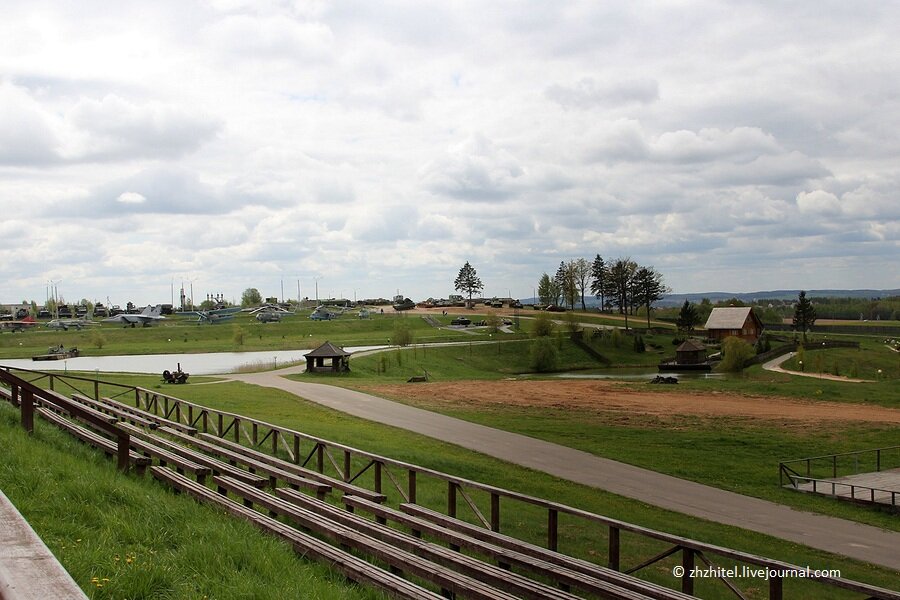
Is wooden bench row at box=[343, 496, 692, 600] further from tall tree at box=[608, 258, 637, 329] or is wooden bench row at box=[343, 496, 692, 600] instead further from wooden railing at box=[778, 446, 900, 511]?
tall tree at box=[608, 258, 637, 329]

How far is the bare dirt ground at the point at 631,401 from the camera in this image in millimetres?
38375

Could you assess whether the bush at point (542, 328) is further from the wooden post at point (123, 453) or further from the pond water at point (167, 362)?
the wooden post at point (123, 453)

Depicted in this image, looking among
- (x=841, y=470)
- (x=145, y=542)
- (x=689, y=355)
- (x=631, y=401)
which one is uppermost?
(x=145, y=542)

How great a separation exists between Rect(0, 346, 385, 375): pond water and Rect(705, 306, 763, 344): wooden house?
198ft

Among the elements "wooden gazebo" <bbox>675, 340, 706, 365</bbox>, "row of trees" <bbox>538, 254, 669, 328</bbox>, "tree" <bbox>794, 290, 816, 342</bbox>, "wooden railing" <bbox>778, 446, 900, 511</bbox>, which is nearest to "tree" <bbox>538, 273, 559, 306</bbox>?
"row of trees" <bbox>538, 254, 669, 328</bbox>

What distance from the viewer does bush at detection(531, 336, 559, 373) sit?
284 feet

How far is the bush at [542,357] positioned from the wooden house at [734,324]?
31.1 meters

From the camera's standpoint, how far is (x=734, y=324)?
105688 mm

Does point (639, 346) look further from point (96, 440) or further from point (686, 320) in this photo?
point (96, 440)

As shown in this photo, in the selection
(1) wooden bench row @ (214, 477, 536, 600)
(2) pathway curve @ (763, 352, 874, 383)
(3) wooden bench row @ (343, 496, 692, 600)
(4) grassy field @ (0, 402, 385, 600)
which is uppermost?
(4) grassy field @ (0, 402, 385, 600)


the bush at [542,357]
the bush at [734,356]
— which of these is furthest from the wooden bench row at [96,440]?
the bush at [542,357]

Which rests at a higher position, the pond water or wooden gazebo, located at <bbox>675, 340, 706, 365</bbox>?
the pond water

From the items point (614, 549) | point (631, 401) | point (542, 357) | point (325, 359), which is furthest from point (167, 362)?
point (614, 549)

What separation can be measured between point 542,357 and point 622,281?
2384 inches
